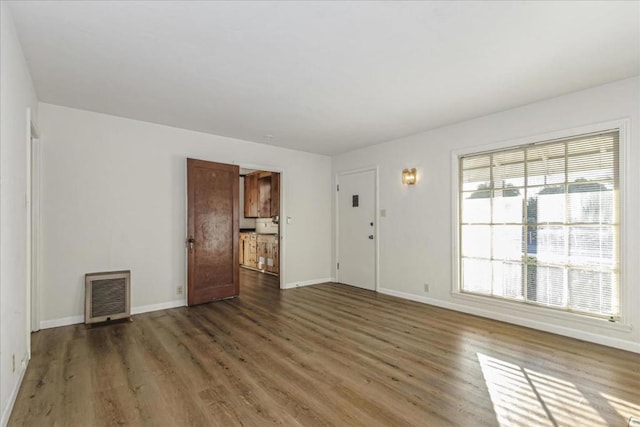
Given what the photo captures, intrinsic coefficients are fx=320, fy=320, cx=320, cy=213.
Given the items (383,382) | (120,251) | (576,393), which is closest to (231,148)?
(120,251)

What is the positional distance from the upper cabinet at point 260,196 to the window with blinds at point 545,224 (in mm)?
4196

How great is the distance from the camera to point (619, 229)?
3.15m

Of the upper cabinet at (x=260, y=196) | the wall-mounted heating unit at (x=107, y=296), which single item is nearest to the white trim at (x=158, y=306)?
the wall-mounted heating unit at (x=107, y=296)

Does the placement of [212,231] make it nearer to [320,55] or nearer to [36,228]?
[36,228]

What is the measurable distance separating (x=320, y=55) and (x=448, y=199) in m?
2.87

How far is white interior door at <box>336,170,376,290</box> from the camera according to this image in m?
5.73

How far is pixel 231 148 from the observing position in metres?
5.25

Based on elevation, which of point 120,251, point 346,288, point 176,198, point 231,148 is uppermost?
point 231,148

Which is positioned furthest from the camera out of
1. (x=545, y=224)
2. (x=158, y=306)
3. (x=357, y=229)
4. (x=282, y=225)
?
→ (x=357, y=229)

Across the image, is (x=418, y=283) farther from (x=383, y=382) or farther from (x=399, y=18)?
(x=399, y=18)

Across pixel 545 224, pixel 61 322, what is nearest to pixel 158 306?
pixel 61 322

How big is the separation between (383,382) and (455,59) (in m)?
2.69

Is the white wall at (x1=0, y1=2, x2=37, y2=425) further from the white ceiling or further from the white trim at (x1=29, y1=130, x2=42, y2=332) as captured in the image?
the white trim at (x1=29, y1=130, x2=42, y2=332)

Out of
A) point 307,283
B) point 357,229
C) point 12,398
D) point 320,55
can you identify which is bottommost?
point 307,283
